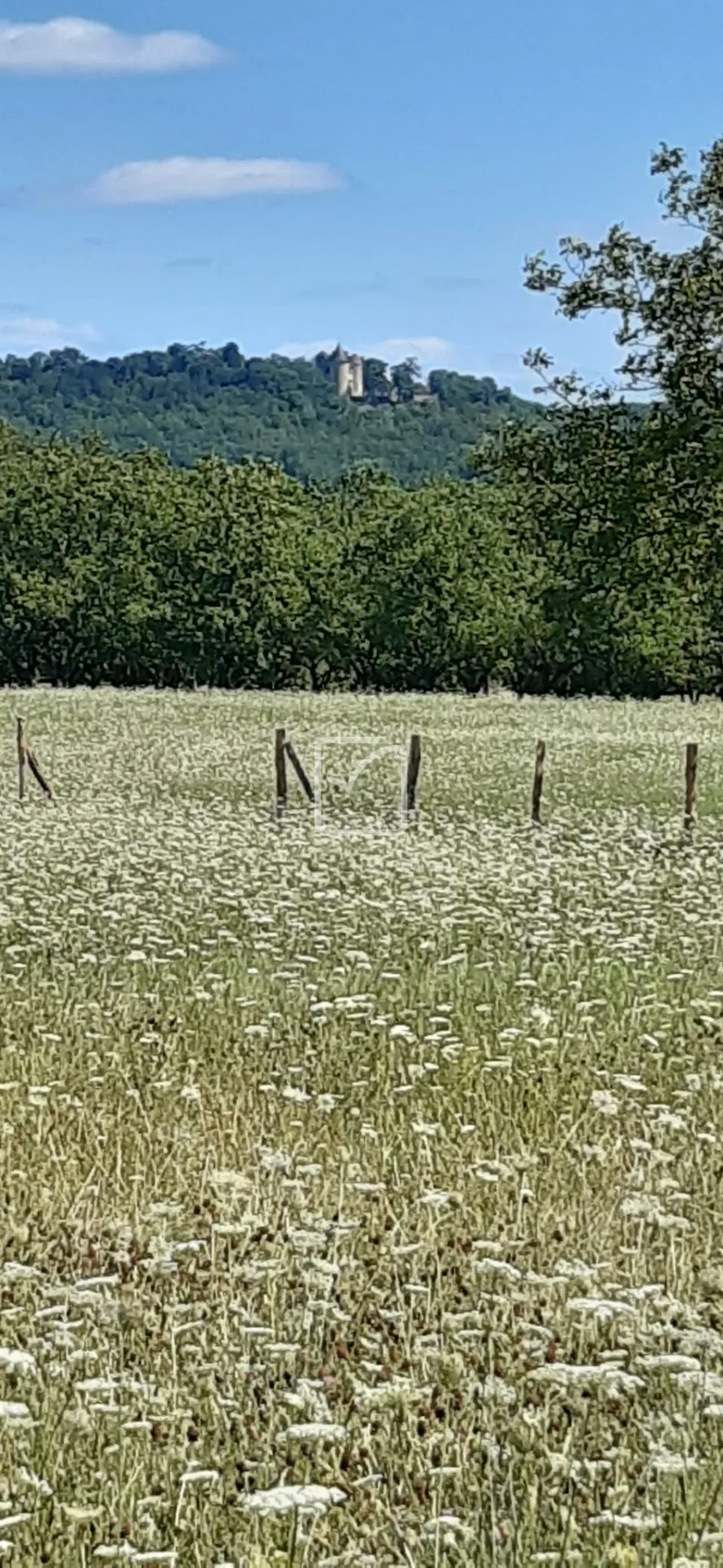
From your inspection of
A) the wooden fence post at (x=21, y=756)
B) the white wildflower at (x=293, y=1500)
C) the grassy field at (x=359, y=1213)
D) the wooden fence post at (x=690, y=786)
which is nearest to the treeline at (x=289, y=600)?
the wooden fence post at (x=21, y=756)

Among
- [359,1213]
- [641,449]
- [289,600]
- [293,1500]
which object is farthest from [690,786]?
[289,600]

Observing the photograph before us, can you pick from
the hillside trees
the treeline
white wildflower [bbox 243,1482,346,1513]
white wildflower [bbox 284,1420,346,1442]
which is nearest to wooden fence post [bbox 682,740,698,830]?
the hillside trees

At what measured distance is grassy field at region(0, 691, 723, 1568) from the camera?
4.61 meters

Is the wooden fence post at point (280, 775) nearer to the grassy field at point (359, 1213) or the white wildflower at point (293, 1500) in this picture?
the grassy field at point (359, 1213)

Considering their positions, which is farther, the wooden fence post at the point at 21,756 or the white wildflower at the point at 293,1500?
the wooden fence post at the point at 21,756

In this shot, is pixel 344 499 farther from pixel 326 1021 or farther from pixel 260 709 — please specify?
pixel 326 1021

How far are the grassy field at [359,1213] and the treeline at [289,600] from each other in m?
57.6

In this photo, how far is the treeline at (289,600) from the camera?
74.6 m
